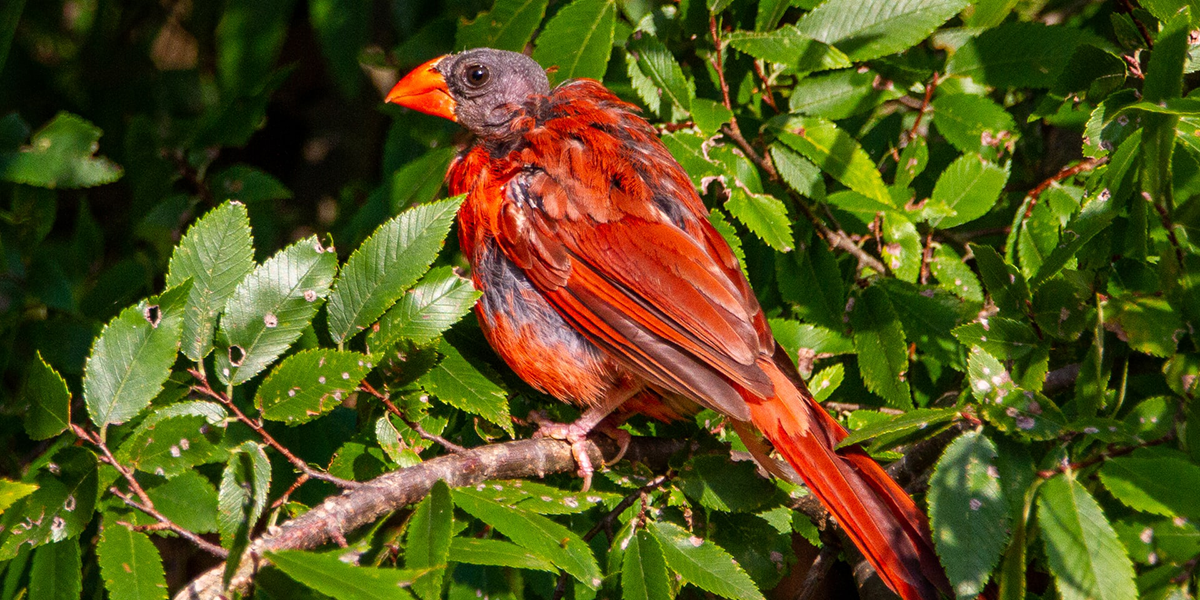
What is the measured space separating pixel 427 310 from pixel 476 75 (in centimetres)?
138

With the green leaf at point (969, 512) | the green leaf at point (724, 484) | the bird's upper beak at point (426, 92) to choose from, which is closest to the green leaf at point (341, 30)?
the bird's upper beak at point (426, 92)

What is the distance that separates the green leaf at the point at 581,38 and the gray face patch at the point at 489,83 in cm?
52

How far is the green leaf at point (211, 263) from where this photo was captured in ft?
7.63

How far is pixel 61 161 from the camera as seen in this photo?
10.0 ft

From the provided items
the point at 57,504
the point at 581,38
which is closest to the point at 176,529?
the point at 57,504

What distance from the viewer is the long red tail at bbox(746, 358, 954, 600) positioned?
248 cm

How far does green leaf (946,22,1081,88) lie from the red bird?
926 millimetres

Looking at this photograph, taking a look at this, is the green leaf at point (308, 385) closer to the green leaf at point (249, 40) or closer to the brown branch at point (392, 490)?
the brown branch at point (392, 490)

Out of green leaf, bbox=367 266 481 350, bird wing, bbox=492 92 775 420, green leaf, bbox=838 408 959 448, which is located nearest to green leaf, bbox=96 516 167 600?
green leaf, bbox=367 266 481 350

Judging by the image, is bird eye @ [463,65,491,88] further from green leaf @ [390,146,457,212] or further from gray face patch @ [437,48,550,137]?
green leaf @ [390,146,457,212]

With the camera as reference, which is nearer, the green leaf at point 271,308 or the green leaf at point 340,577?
the green leaf at point 340,577

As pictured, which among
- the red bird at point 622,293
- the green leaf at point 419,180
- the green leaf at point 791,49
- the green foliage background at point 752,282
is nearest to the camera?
the green foliage background at point 752,282

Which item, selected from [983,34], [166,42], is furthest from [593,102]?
[166,42]

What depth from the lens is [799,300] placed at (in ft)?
10.1
